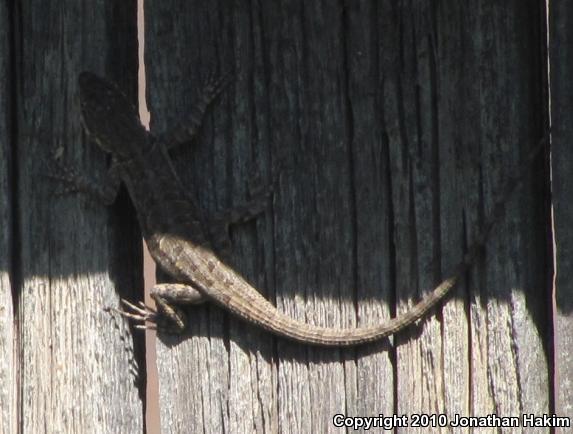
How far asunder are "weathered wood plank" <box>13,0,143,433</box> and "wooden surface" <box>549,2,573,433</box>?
137 cm

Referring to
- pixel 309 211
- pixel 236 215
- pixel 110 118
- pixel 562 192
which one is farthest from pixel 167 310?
pixel 562 192

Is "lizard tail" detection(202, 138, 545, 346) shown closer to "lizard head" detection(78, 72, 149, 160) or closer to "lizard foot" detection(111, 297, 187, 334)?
"lizard foot" detection(111, 297, 187, 334)

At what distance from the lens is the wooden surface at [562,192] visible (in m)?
3.97

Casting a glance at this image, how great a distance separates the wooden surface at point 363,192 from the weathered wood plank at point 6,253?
48 cm

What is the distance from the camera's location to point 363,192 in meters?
4.21

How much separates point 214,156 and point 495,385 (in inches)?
45.2

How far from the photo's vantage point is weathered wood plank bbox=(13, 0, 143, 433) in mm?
4332

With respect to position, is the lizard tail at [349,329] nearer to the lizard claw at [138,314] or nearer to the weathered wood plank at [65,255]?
the lizard claw at [138,314]

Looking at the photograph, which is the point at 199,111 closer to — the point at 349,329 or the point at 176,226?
the point at 176,226

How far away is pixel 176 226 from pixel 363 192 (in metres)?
0.80

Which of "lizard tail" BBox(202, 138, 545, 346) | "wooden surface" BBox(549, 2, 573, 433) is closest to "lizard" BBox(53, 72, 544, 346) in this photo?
"lizard tail" BBox(202, 138, 545, 346)

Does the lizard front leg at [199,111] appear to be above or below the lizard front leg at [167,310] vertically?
above

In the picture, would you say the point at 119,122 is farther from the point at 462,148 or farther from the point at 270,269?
the point at 462,148

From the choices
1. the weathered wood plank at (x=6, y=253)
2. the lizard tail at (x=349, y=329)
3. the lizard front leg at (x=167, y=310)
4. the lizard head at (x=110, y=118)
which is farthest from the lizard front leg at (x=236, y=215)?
the weathered wood plank at (x=6, y=253)
